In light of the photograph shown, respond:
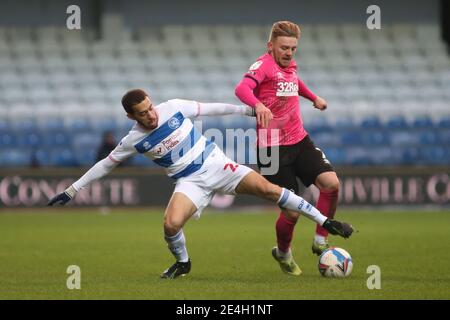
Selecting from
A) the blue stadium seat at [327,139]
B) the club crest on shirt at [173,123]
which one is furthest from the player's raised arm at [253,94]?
the blue stadium seat at [327,139]

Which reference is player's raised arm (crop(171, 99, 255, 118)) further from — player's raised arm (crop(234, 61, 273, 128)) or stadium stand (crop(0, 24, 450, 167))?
stadium stand (crop(0, 24, 450, 167))

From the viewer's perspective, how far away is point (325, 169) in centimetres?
927

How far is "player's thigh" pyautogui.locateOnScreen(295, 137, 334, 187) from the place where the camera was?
9281 mm

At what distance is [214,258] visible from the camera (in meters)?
Result: 11.2

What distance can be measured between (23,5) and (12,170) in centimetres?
713

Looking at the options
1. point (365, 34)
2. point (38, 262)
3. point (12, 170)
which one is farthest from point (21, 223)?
point (365, 34)

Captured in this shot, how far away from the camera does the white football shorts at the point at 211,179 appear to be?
29.1ft

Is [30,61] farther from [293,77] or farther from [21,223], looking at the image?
[293,77]

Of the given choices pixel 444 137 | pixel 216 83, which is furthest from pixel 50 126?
pixel 444 137

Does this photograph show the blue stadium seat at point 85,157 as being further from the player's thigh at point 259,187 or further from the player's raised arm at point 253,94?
the player's thigh at point 259,187

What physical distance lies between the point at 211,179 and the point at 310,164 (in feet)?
3.33

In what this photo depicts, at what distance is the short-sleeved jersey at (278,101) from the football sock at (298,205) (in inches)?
31.7

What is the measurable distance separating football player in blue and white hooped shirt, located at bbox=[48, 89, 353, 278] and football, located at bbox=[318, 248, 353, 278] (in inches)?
18.4

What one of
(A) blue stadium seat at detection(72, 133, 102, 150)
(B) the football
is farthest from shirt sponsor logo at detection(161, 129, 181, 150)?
(A) blue stadium seat at detection(72, 133, 102, 150)
